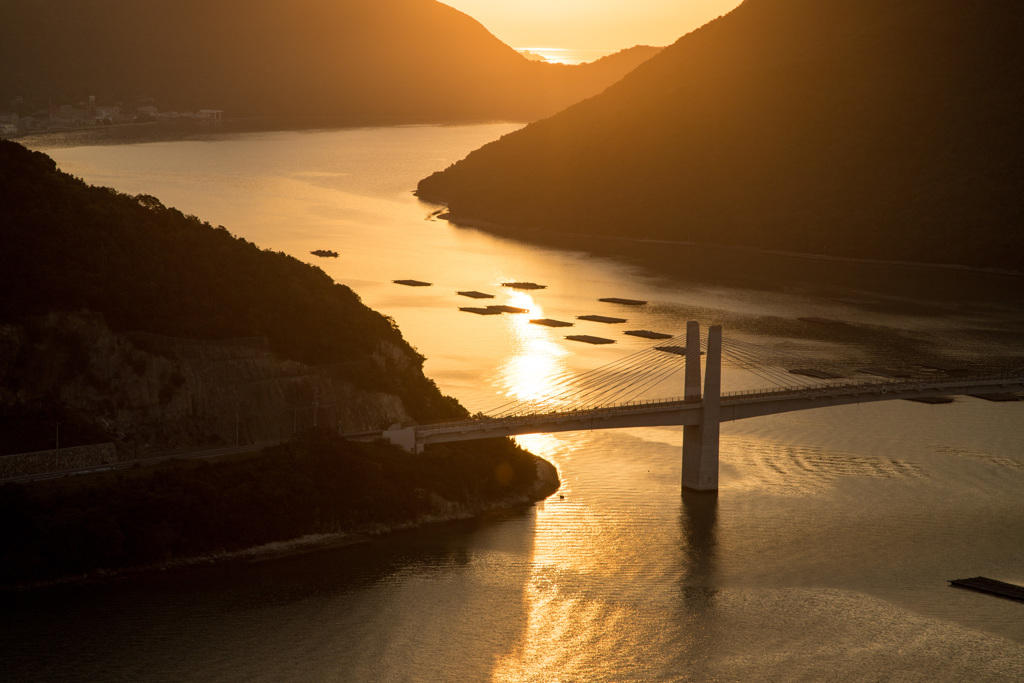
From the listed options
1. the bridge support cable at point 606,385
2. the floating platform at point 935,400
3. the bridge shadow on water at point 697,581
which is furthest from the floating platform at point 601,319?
the bridge shadow on water at point 697,581

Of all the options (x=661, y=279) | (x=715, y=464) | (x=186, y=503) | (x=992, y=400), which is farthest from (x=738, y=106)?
(x=186, y=503)

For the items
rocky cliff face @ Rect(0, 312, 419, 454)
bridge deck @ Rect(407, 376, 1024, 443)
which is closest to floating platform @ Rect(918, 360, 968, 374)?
bridge deck @ Rect(407, 376, 1024, 443)

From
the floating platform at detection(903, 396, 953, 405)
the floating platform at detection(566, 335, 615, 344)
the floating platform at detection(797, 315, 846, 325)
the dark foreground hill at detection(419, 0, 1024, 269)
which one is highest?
the dark foreground hill at detection(419, 0, 1024, 269)

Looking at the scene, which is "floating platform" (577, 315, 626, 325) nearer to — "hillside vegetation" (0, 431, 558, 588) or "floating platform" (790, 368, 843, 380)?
"floating platform" (790, 368, 843, 380)

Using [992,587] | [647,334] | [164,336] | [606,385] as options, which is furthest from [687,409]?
[647,334]

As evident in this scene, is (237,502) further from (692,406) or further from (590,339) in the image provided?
(590,339)

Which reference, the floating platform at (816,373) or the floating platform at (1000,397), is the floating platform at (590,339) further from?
the floating platform at (1000,397)
